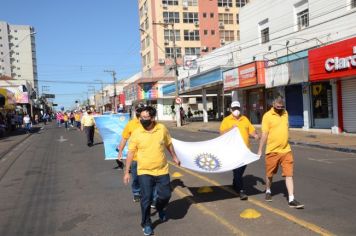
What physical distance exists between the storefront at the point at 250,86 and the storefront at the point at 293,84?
111cm

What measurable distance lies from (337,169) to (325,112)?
13.9 m

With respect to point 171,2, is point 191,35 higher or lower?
lower

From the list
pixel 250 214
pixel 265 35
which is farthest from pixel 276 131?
pixel 265 35

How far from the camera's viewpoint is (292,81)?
2569 cm

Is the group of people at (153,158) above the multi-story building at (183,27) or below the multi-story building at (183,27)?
below

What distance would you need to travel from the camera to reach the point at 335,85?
23.6 meters

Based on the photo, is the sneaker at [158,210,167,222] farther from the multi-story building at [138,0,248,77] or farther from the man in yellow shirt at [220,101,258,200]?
the multi-story building at [138,0,248,77]

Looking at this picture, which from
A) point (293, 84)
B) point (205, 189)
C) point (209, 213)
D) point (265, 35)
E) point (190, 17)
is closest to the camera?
point (209, 213)

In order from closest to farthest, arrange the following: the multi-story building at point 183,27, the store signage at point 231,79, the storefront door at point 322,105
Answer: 1. the storefront door at point 322,105
2. the store signage at point 231,79
3. the multi-story building at point 183,27

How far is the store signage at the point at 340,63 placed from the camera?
20281 mm

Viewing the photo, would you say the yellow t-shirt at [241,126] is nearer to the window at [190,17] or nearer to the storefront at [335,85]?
the storefront at [335,85]

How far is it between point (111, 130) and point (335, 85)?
47.7ft

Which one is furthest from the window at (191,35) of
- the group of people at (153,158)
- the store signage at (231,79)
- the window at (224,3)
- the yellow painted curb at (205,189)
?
the group of people at (153,158)

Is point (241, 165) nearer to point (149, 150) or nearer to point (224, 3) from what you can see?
point (149, 150)
